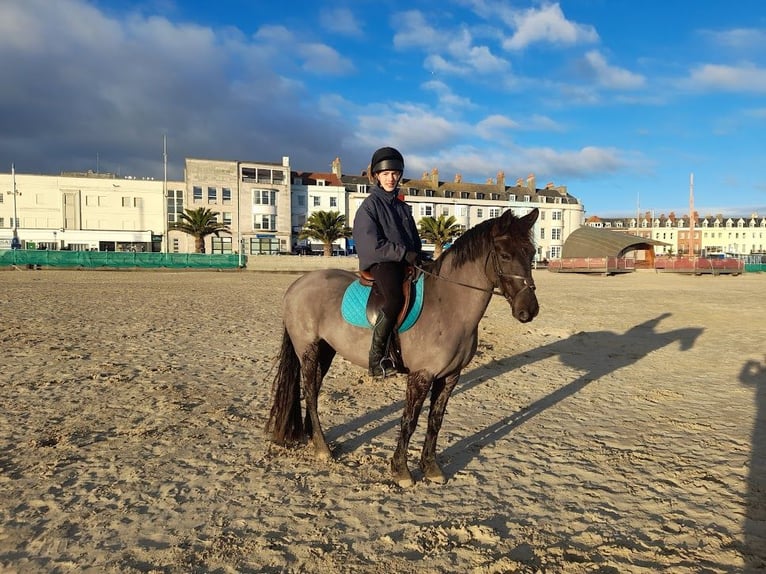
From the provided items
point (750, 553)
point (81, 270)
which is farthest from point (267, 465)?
point (81, 270)

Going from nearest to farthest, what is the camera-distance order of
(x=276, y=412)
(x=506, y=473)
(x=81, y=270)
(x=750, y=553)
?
(x=750, y=553), (x=506, y=473), (x=276, y=412), (x=81, y=270)

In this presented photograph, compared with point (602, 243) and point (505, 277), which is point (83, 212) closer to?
point (602, 243)

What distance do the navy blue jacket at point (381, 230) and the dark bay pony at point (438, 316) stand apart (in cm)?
39

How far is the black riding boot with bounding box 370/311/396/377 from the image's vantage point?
3.94 meters

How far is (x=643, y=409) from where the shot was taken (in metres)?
6.42

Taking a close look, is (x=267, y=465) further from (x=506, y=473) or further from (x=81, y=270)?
(x=81, y=270)

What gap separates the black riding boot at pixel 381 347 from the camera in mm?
3938

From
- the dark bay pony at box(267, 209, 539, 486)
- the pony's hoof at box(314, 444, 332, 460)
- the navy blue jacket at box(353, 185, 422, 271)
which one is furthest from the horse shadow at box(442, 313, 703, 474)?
the navy blue jacket at box(353, 185, 422, 271)

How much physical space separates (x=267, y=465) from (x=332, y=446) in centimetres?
79

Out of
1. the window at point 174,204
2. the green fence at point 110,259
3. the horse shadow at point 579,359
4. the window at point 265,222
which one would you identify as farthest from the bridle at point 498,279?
the window at point 174,204

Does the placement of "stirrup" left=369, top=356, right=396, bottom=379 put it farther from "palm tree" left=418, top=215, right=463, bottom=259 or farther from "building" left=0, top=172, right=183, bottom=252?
"building" left=0, top=172, right=183, bottom=252

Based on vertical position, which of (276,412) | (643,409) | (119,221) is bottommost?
(643,409)

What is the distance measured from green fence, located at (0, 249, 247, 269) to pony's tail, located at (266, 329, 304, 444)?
41619 mm

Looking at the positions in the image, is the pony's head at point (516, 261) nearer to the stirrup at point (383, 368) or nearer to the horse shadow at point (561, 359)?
the stirrup at point (383, 368)
